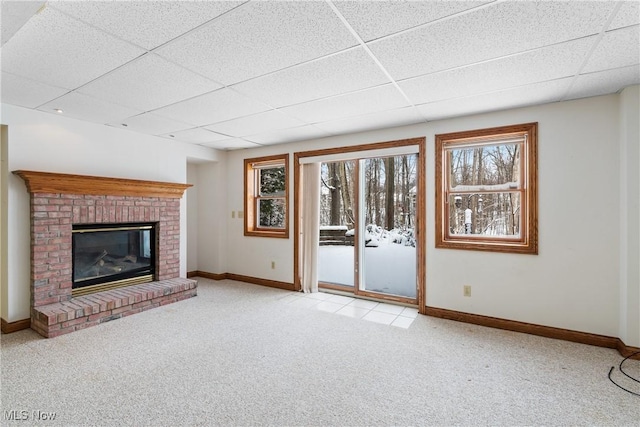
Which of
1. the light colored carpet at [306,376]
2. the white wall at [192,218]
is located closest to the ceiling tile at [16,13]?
the light colored carpet at [306,376]

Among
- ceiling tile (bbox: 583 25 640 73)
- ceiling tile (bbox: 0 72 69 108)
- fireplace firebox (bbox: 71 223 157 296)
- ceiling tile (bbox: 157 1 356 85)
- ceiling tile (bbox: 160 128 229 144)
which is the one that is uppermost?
ceiling tile (bbox: 160 128 229 144)

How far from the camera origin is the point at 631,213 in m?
2.63

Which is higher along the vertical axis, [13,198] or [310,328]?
[13,198]

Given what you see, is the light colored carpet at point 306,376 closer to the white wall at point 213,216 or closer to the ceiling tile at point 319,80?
the white wall at point 213,216

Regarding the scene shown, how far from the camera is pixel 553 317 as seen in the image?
3.06m

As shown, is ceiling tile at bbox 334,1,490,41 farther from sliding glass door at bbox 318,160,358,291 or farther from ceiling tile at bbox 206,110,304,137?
sliding glass door at bbox 318,160,358,291

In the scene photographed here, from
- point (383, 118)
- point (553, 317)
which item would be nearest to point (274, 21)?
point (383, 118)

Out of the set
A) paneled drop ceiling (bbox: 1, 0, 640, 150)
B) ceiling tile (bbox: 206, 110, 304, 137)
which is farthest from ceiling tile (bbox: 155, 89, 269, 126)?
ceiling tile (bbox: 206, 110, 304, 137)

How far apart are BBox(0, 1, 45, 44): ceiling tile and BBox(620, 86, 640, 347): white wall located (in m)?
4.16

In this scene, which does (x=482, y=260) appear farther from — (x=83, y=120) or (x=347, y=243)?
(x=83, y=120)

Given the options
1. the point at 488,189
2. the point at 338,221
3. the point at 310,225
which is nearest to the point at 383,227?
the point at 338,221

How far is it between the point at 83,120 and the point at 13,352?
97.5 inches

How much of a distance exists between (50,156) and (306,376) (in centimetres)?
354

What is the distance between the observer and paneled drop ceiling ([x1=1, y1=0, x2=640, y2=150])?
1650 millimetres
